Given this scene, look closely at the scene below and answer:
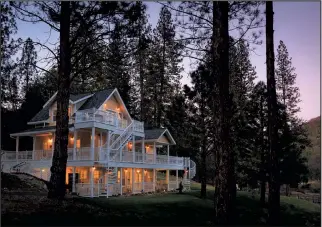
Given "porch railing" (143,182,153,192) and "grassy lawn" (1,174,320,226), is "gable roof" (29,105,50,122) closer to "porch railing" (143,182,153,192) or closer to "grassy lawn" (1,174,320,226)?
"porch railing" (143,182,153,192)

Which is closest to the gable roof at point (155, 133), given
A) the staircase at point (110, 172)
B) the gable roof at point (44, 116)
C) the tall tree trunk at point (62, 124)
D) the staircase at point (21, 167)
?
the staircase at point (110, 172)

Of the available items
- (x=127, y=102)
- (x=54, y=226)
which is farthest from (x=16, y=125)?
(x=54, y=226)

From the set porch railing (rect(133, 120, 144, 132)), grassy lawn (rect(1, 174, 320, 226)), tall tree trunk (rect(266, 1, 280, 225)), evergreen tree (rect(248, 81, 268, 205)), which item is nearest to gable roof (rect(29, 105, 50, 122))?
porch railing (rect(133, 120, 144, 132))

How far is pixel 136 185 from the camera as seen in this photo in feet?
92.6

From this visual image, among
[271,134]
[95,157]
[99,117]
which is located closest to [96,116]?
[99,117]

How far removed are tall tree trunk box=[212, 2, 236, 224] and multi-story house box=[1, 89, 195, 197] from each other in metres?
15.1

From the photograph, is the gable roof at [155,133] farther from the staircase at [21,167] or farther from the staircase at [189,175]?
the staircase at [21,167]

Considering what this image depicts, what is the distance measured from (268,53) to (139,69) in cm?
2797

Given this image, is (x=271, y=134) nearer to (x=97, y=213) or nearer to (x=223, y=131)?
(x=223, y=131)

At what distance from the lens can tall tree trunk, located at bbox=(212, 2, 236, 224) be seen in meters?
8.91

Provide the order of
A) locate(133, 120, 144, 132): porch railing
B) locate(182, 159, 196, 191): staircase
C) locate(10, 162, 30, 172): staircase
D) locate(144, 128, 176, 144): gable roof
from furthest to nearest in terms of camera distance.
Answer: locate(144, 128, 176, 144): gable roof
locate(182, 159, 196, 191): staircase
locate(133, 120, 144, 132): porch railing
locate(10, 162, 30, 172): staircase

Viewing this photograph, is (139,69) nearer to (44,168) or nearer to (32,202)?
(44,168)

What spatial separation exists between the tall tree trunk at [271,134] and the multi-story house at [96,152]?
13061 millimetres

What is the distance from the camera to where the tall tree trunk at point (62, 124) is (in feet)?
38.1
